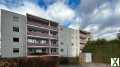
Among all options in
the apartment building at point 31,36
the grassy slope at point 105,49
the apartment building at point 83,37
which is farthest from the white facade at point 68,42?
the grassy slope at point 105,49

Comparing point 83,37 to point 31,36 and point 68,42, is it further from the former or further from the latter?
point 31,36

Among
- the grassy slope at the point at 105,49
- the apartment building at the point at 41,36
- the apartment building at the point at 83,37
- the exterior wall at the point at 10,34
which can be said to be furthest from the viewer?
the apartment building at the point at 83,37

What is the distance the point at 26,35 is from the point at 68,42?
24.3 metres

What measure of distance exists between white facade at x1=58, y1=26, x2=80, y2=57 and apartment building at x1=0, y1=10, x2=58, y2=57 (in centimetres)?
414

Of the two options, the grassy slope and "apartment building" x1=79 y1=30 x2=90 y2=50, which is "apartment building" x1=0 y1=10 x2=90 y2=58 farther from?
the grassy slope

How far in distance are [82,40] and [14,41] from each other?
42946 mm

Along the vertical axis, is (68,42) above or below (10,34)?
below

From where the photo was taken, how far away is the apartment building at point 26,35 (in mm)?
38062

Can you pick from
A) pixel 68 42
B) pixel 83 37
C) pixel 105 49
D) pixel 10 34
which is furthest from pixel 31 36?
pixel 83 37

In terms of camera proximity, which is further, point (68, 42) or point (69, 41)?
point (69, 41)

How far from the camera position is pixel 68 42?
65688mm

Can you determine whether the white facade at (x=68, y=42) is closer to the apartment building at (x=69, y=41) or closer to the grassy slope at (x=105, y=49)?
the apartment building at (x=69, y=41)

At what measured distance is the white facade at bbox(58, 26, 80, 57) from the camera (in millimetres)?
61037

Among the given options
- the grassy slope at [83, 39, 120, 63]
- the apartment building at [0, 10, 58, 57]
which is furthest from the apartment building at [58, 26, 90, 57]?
the grassy slope at [83, 39, 120, 63]
